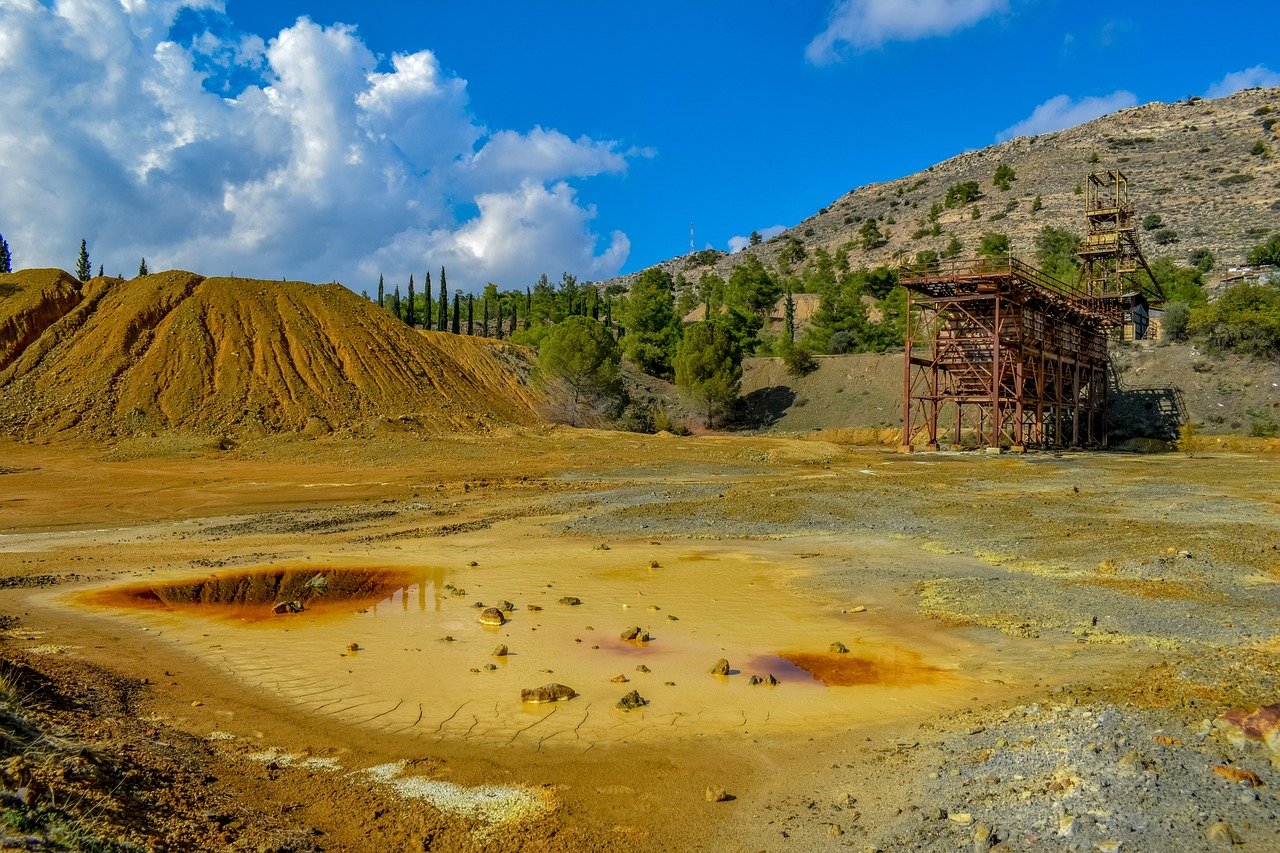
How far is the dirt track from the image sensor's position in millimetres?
5125

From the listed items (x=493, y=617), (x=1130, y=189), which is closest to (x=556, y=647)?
(x=493, y=617)

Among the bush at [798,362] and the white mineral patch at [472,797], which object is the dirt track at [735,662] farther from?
the bush at [798,362]

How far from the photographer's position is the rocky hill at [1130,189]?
8206 cm

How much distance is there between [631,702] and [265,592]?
7.74 meters

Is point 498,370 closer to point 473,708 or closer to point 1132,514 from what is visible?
point 1132,514

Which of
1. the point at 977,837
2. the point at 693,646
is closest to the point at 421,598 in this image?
the point at 693,646

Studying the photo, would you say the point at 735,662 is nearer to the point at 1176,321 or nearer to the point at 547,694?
the point at 547,694

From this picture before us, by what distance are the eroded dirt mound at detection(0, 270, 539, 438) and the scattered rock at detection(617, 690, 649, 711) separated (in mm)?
37319

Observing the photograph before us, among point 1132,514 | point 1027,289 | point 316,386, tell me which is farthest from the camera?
point 316,386

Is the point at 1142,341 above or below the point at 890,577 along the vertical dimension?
above

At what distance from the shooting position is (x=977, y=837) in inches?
183

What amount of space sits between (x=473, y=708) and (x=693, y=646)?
2.88 m

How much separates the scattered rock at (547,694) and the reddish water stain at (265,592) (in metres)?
4.72

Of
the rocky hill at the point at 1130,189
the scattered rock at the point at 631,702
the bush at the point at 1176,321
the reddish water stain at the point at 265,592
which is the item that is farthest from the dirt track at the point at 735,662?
the rocky hill at the point at 1130,189
